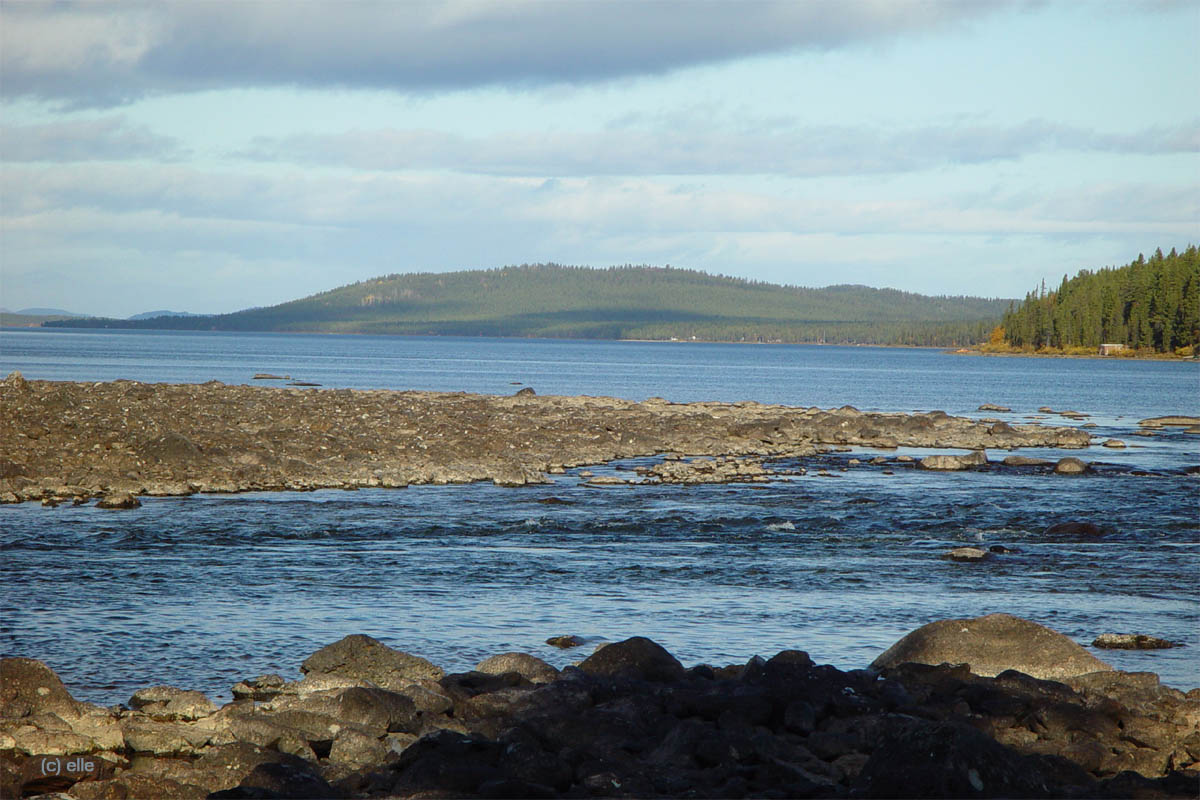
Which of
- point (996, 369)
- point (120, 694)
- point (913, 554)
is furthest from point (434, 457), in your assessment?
point (996, 369)

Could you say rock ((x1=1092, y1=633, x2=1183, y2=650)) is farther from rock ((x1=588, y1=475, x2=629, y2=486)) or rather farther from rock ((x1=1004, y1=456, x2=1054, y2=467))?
rock ((x1=1004, y1=456, x2=1054, y2=467))

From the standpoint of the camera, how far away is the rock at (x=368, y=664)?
41.2ft

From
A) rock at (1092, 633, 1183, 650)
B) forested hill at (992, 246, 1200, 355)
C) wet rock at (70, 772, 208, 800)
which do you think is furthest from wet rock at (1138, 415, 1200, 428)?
forested hill at (992, 246, 1200, 355)

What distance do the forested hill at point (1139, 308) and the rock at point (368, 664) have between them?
159 m

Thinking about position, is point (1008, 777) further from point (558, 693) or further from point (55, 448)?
point (55, 448)

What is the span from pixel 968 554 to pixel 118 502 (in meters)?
16.8

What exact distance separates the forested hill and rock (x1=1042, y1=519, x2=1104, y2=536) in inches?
5585

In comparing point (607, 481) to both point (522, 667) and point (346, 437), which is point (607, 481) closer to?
point (346, 437)

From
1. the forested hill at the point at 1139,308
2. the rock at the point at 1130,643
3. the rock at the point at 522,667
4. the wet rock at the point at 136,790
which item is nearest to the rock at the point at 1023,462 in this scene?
the rock at the point at 1130,643

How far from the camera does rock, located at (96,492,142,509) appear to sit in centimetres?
2441

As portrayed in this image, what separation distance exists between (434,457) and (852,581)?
17005 millimetres

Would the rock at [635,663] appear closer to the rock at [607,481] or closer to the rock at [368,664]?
the rock at [368,664]

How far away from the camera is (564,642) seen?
48.8 feet

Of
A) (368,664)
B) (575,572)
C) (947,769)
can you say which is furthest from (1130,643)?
(368,664)
